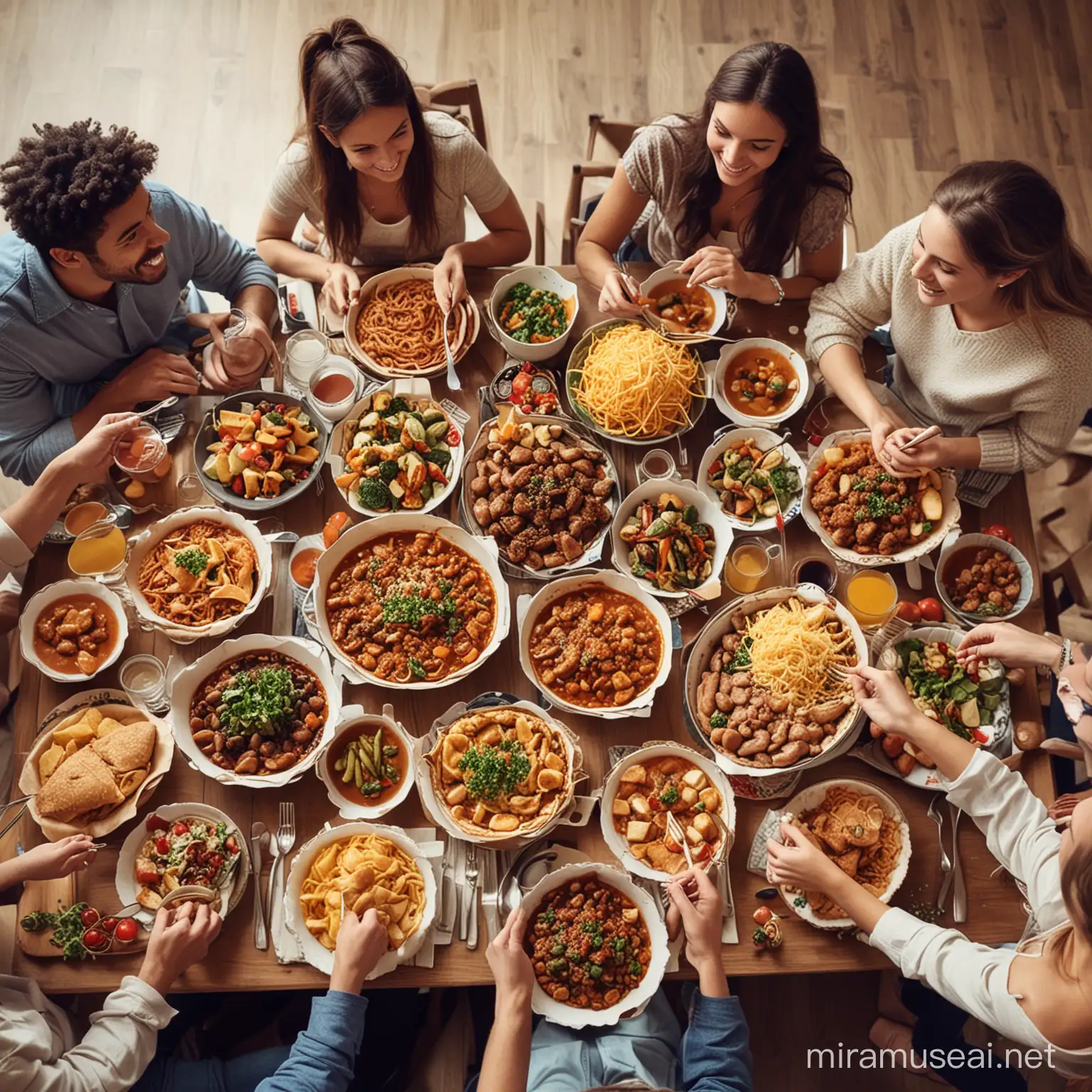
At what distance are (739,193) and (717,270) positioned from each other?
52 cm

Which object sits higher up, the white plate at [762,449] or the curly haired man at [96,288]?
the curly haired man at [96,288]

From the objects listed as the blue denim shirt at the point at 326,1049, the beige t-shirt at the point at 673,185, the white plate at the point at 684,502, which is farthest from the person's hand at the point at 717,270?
the blue denim shirt at the point at 326,1049

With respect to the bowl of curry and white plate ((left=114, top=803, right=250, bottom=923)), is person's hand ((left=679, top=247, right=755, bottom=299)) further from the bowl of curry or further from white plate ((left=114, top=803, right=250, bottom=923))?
white plate ((left=114, top=803, right=250, bottom=923))

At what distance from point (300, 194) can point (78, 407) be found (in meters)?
1.14

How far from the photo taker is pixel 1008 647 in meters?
2.72

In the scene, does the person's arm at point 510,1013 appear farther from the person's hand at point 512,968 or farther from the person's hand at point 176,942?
the person's hand at point 176,942

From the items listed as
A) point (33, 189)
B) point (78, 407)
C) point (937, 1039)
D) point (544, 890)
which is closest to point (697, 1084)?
point (544, 890)

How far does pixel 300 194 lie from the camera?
3.43 metres

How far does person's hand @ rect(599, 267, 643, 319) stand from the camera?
3.12m

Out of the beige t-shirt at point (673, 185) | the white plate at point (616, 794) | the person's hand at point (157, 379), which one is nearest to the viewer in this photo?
the white plate at point (616, 794)

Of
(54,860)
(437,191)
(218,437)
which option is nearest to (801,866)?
(54,860)

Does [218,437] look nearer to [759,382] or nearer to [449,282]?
[449,282]

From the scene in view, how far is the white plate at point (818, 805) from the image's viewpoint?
2564 millimetres

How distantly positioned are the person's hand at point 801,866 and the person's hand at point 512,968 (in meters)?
0.74
